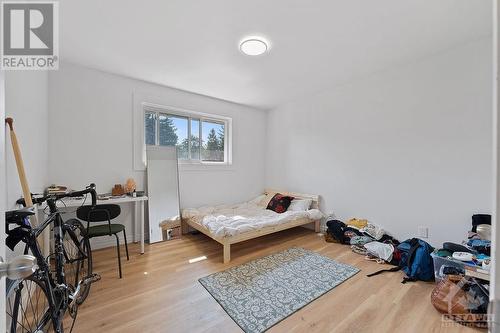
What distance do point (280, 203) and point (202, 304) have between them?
229cm

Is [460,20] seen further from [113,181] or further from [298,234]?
[113,181]

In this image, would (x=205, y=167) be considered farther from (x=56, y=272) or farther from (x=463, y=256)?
(x=463, y=256)

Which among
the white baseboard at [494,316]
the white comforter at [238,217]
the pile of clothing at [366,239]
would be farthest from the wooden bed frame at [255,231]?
the white baseboard at [494,316]

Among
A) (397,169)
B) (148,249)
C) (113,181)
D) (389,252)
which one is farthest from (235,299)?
(397,169)

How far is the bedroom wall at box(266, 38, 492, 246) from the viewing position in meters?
2.28

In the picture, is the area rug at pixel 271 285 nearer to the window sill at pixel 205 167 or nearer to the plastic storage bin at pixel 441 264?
the plastic storage bin at pixel 441 264

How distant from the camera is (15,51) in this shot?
177 centimetres

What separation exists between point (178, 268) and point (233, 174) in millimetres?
2225

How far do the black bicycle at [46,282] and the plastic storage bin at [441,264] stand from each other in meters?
2.99

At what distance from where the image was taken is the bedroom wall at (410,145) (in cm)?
228

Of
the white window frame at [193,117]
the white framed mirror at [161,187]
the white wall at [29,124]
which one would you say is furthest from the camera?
the white window frame at [193,117]

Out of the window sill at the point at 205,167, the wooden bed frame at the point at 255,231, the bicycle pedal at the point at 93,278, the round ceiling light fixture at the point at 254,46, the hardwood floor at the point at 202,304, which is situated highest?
the round ceiling light fixture at the point at 254,46

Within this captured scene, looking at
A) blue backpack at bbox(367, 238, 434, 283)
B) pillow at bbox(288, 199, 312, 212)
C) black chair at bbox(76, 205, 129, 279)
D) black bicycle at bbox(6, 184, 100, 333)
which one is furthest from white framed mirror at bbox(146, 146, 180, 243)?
blue backpack at bbox(367, 238, 434, 283)

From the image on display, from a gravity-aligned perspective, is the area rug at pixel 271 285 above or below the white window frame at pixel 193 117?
below
